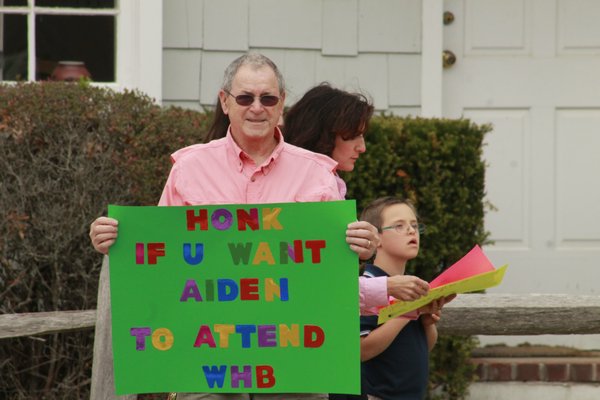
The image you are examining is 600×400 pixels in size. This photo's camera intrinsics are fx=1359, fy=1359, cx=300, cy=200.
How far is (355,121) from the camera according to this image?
15.3ft

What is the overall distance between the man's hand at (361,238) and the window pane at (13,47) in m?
3.91

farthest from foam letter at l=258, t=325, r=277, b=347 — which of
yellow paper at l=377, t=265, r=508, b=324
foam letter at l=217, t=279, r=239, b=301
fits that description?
yellow paper at l=377, t=265, r=508, b=324

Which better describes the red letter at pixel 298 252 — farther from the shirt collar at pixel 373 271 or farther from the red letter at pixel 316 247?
the shirt collar at pixel 373 271

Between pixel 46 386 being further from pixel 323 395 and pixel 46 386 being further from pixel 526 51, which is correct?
pixel 526 51

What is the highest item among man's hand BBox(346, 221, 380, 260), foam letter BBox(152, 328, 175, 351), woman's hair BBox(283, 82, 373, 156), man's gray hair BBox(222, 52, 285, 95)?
man's gray hair BBox(222, 52, 285, 95)

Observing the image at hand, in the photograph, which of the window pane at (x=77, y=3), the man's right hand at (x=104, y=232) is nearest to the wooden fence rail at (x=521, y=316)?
the man's right hand at (x=104, y=232)

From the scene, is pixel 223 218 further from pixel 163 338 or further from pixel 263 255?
pixel 163 338

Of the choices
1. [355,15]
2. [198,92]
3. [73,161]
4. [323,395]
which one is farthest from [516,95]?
[323,395]

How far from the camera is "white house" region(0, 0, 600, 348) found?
23.7 feet

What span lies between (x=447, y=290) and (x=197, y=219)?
2.61 feet

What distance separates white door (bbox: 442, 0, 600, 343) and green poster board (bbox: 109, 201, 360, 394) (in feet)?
12.9

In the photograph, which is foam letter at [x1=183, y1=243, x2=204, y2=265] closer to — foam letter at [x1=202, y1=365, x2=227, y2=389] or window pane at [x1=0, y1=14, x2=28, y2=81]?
foam letter at [x1=202, y1=365, x2=227, y2=389]

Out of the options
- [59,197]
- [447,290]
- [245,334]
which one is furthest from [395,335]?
[59,197]

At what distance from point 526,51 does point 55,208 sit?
9.69ft
